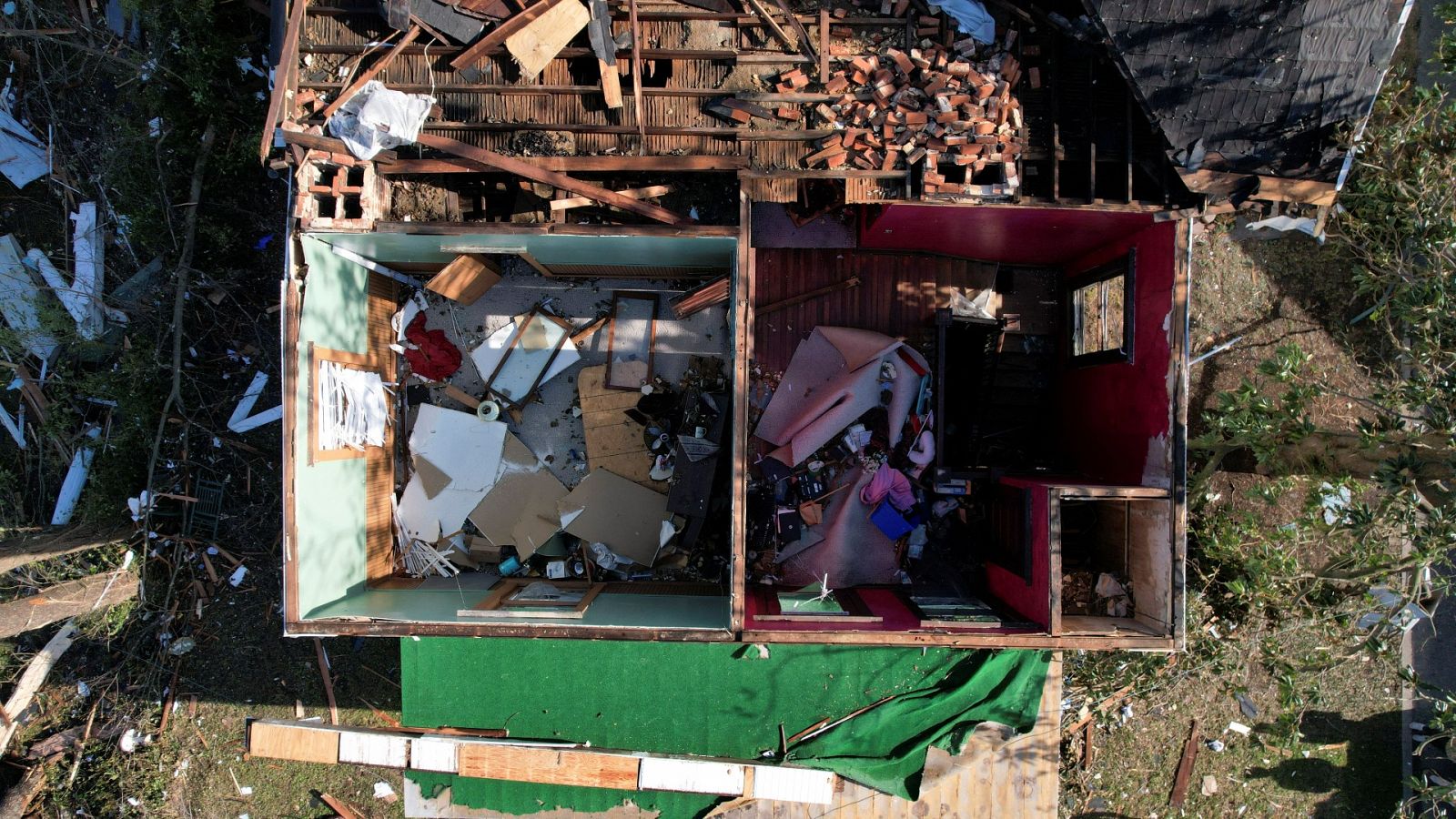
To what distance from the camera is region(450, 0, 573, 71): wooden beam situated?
675cm

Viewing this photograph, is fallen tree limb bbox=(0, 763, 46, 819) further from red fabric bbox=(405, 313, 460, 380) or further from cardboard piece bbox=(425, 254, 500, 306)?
cardboard piece bbox=(425, 254, 500, 306)

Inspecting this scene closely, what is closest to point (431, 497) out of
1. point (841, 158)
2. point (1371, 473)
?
point (841, 158)

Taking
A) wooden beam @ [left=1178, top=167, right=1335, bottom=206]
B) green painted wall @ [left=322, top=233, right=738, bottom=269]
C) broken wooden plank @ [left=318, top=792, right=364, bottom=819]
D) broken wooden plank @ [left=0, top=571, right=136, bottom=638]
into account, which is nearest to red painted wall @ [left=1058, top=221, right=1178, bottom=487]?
wooden beam @ [left=1178, top=167, right=1335, bottom=206]

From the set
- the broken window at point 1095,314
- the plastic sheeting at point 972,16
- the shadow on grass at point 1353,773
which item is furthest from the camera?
the shadow on grass at point 1353,773

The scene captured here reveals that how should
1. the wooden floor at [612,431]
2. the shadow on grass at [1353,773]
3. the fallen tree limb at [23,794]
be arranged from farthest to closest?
the shadow on grass at [1353,773] → the fallen tree limb at [23,794] → the wooden floor at [612,431]

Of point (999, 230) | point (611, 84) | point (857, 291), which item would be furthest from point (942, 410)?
point (611, 84)

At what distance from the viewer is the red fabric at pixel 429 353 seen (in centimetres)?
912

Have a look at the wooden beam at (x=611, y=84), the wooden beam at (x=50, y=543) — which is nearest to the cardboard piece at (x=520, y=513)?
the wooden beam at (x=611, y=84)

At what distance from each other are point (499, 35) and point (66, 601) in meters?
9.23

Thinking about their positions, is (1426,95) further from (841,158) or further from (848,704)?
(848,704)

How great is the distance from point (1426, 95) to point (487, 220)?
1043 cm

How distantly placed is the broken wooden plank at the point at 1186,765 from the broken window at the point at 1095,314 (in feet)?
18.6

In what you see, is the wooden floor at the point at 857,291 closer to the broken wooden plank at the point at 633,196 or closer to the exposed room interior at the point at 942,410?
the exposed room interior at the point at 942,410

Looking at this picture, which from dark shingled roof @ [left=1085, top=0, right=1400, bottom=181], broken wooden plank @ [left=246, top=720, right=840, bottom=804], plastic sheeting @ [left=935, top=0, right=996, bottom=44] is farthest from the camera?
broken wooden plank @ [left=246, top=720, right=840, bottom=804]
